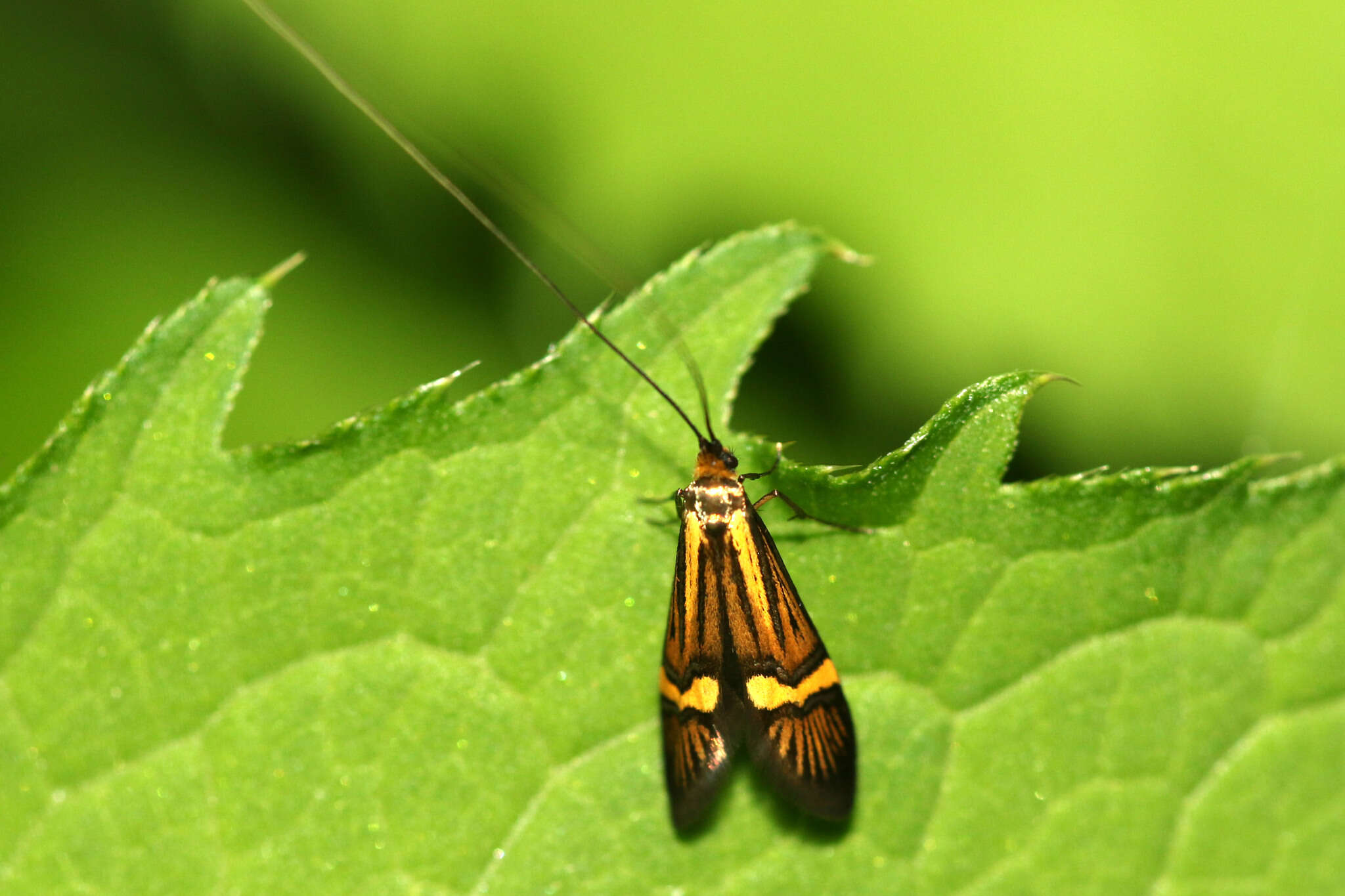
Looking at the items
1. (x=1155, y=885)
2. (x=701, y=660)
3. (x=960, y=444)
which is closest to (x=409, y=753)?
(x=701, y=660)

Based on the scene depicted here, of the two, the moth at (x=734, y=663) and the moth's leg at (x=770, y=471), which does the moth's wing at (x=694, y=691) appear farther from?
the moth's leg at (x=770, y=471)

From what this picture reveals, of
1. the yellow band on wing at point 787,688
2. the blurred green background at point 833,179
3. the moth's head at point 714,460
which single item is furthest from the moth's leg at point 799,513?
the blurred green background at point 833,179

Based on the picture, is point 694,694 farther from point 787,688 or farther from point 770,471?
point 770,471

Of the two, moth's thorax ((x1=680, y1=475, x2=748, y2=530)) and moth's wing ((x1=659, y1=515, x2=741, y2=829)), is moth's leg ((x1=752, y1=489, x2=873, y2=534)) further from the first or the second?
moth's wing ((x1=659, y1=515, x2=741, y2=829))

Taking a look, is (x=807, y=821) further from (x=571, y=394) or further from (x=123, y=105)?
(x=123, y=105)

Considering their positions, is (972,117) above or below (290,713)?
above

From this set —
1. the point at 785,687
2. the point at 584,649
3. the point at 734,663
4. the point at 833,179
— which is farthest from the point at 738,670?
the point at 833,179
